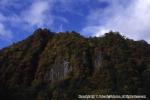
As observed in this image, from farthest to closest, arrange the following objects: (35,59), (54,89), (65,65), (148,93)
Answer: (35,59) < (65,65) < (54,89) < (148,93)

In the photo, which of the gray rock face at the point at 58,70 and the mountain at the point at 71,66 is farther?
the gray rock face at the point at 58,70

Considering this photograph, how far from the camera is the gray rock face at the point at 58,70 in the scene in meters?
65.4

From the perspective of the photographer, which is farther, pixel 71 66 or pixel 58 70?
pixel 58 70

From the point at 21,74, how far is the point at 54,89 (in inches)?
341

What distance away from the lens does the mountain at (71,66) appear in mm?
60250

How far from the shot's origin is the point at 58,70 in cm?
6638

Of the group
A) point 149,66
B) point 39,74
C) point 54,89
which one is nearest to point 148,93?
point 149,66

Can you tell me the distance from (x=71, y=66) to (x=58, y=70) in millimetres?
1991

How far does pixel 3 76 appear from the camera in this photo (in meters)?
69.1

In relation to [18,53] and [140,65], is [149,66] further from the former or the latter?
[18,53]

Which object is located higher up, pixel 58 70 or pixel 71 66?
pixel 71 66

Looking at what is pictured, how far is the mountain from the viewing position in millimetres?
60250

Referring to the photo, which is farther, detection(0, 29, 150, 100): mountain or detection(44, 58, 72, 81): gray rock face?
detection(44, 58, 72, 81): gray rock face

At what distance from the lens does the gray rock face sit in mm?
65438
